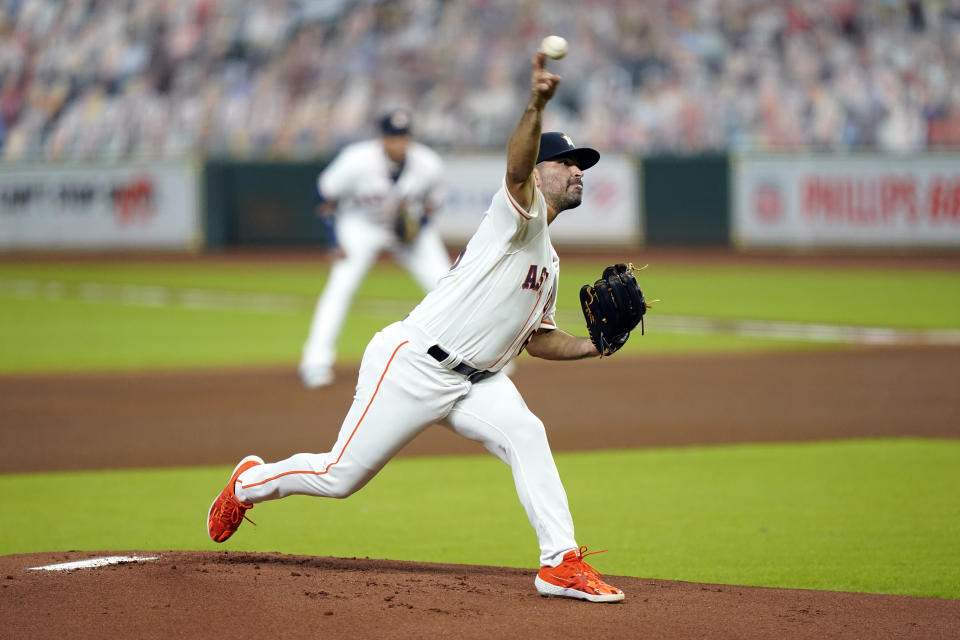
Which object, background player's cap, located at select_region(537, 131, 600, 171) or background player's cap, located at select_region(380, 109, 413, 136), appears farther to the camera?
background player's cap, located at select_region(380, 109, 413, 136)

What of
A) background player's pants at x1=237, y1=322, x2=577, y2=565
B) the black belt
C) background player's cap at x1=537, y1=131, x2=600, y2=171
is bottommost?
background player's pants at x1=237, y1=322, x2=577, y2=565

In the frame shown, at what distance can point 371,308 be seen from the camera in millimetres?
16016

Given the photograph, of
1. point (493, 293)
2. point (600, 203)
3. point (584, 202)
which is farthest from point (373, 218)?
point (600, 203)

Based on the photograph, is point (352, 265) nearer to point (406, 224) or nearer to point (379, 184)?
point (406, 224)

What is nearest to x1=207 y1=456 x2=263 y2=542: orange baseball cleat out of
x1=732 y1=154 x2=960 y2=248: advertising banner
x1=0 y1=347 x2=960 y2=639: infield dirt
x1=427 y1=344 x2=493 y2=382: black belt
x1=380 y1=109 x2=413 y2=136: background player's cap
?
x1=0 y1=347 x2=960 y2=639: infield dirt

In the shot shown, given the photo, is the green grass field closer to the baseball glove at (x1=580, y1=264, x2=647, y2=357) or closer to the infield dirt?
the infield dirt

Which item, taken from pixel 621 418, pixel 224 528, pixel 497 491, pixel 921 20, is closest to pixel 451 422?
pixel 224 528

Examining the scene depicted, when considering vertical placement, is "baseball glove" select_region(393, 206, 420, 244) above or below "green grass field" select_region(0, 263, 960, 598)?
above

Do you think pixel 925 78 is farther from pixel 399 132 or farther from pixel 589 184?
pixel 399 132

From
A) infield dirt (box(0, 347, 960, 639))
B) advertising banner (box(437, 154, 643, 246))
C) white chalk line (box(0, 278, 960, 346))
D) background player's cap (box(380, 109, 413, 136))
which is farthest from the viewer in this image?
advertising banner (box(437, 154, 643, 246))

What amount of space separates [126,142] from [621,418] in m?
17.0

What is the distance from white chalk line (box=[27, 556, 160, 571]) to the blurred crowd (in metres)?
16.3

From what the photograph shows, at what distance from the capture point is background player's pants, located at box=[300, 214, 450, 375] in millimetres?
10391

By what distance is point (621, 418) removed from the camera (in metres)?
9.33
